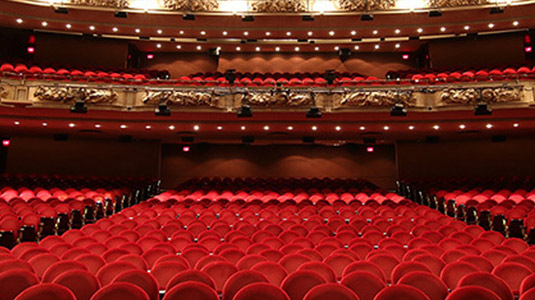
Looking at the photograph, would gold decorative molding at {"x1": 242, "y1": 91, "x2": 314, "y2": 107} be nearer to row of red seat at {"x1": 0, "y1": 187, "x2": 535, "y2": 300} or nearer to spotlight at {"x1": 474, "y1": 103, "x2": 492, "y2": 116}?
row of red seat at {"x1": 0, "y1": 187, "x2": 535, "y2": 300}

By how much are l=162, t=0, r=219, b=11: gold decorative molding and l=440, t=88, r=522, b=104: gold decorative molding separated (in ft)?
18.6

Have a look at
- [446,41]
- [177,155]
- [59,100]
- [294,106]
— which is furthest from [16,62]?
[446,41]

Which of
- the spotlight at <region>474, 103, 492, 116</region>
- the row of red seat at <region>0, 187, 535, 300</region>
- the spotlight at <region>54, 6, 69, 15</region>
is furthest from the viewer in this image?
the spotlight at <region>54, 6, 69, 15</region>

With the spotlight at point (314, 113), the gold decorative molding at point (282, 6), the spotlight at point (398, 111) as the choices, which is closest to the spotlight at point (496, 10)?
the spotlight at point (398, 111)

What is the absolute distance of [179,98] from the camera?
7.23 metres

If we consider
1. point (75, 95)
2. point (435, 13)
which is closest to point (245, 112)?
point (75, 95)

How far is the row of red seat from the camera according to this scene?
7.38 feet

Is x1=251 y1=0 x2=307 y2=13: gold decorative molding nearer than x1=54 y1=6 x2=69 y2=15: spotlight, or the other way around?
x1=54 y1=6 x2=69 y2=15: spotlight

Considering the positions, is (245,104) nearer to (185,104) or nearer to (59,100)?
(185,104)

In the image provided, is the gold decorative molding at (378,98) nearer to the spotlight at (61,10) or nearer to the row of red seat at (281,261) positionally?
the row of red seat at (281,261)

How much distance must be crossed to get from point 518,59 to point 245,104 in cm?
761

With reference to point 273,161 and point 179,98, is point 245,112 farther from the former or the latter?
point 273,161

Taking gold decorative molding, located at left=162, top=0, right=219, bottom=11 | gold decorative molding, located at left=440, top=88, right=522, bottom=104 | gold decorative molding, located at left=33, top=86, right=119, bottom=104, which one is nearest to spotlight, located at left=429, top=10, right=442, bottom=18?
gold decorative molding, located at left=440, top=88, right=522, bottom=104

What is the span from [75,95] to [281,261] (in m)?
5.78
